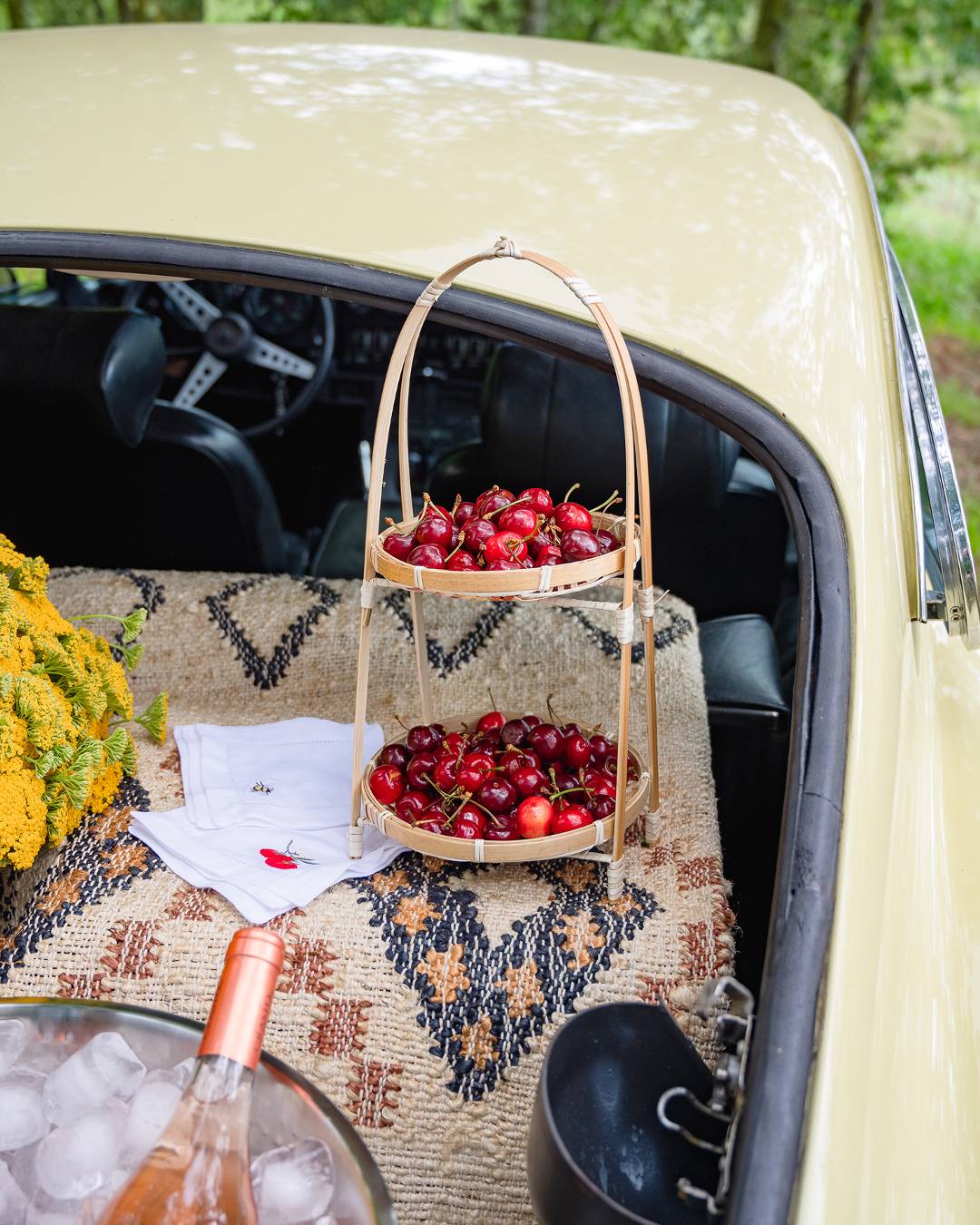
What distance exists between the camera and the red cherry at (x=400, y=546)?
4.62ft

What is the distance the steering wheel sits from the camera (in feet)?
11.2

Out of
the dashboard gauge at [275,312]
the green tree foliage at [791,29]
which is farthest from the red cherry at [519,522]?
the green tree foliage at [791,29]

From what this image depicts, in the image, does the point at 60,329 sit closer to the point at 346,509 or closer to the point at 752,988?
the point at 346,509

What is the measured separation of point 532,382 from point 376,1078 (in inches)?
56.3

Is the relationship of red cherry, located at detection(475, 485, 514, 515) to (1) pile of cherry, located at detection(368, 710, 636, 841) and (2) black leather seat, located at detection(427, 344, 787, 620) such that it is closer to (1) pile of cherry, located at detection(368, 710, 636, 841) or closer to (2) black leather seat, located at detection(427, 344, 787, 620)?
(1) pile of cherry, located at detection(368, 710, 636, 841)

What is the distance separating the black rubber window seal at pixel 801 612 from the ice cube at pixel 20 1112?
53 cm

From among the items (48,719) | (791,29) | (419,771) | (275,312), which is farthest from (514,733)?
(791,29)

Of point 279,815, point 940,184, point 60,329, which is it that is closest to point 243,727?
point 279,815

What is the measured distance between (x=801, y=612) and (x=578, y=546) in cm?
31

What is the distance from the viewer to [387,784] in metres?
1.51

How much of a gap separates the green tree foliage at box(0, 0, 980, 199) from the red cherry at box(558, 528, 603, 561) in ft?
26.7

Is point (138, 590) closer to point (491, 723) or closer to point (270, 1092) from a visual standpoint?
point (491, 723)

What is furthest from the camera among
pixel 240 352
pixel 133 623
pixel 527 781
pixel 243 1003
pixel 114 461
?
pixel 240 352

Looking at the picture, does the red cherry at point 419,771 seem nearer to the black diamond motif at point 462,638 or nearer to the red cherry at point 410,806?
the red cherry at point 410,806
